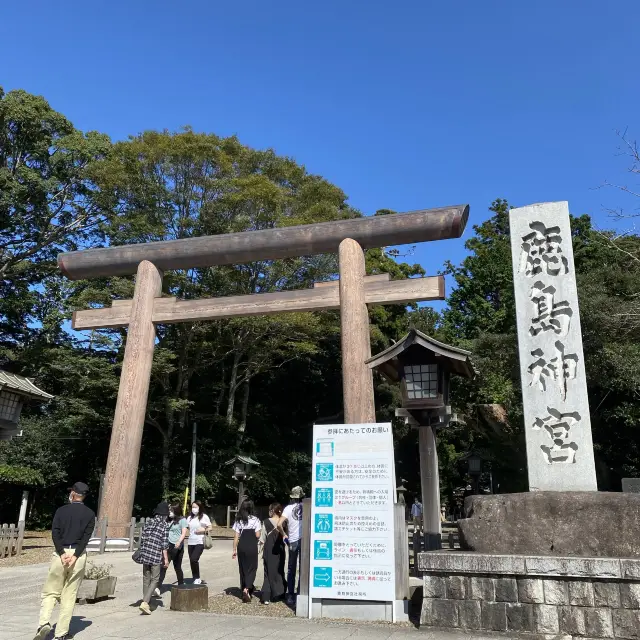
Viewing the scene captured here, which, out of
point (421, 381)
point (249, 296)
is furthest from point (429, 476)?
point (249, 296)

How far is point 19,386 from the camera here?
40.5ft

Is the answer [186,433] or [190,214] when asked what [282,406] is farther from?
[190,214]

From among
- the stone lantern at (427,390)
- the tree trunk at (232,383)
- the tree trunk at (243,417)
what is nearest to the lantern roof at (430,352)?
the stone lantern at (427,390)

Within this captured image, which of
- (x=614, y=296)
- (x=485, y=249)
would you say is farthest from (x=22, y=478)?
(x=485, y=249)

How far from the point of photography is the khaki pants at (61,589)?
4.86m

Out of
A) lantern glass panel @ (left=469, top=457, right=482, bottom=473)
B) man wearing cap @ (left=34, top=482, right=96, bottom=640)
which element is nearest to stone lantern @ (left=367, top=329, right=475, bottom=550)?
man wearing cap @ (left=34, top=482, right=96, bottom=640)

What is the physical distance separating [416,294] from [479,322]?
65.3 feet

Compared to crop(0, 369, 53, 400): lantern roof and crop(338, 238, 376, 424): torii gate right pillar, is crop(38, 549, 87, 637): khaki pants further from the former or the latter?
crop(0, 369, 53, 400): lantern roof

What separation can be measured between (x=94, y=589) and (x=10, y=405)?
714cm

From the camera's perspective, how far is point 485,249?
33.3 m

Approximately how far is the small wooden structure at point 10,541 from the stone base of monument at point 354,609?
8.65 m

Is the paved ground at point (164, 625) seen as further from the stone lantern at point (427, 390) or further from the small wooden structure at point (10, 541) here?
the small wooden structure at point (10, 541)

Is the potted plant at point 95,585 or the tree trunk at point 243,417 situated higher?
the tree trunk at point 243,417

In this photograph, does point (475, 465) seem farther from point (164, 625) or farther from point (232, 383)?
point (232, 383)
